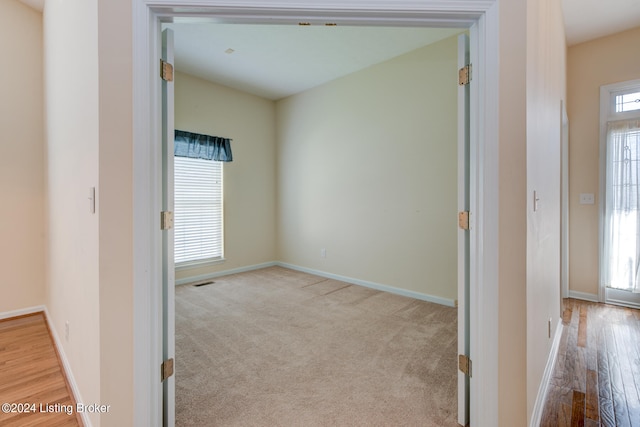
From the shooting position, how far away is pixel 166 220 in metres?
1.39

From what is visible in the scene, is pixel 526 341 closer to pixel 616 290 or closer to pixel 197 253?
pixel 616 290

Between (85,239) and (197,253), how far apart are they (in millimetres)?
3086

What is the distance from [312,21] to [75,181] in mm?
1616

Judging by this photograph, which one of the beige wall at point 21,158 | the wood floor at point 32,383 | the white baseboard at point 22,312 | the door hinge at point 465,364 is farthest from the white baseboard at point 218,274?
the door hinge at point 465,364

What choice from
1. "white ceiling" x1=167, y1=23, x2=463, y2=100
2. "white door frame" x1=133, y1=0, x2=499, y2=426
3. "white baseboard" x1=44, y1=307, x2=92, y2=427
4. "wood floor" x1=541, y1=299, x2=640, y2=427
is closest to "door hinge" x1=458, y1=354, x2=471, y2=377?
"white door frame" x1=133, y1=0, x2=499, y2=426

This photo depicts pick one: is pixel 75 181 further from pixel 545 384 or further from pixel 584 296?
pixel 584 296

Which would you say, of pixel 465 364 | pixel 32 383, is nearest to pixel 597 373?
pixel 465 364

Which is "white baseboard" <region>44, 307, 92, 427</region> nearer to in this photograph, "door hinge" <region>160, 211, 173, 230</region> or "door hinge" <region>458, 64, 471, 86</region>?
"door hinge" <region>160, 211, 173, 230</region>

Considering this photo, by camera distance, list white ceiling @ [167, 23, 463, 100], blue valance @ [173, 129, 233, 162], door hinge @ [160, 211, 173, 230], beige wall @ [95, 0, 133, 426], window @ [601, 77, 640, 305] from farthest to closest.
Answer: blue valance @ [173, 129, 233, 162] < window @ [601, 77, 640, 305] < white ceiling @ [167, 23, 463, 100] < door hinge @ [160, 211, 173, 230] < beige wall @ [95, 0, 133, 426]

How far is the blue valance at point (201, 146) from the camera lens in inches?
161

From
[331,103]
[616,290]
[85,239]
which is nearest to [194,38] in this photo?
[331,103]

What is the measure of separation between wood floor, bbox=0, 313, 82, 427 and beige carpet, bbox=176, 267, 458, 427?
0.65 m

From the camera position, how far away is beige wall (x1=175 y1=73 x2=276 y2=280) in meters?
4.32

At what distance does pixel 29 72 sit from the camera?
3.03m
